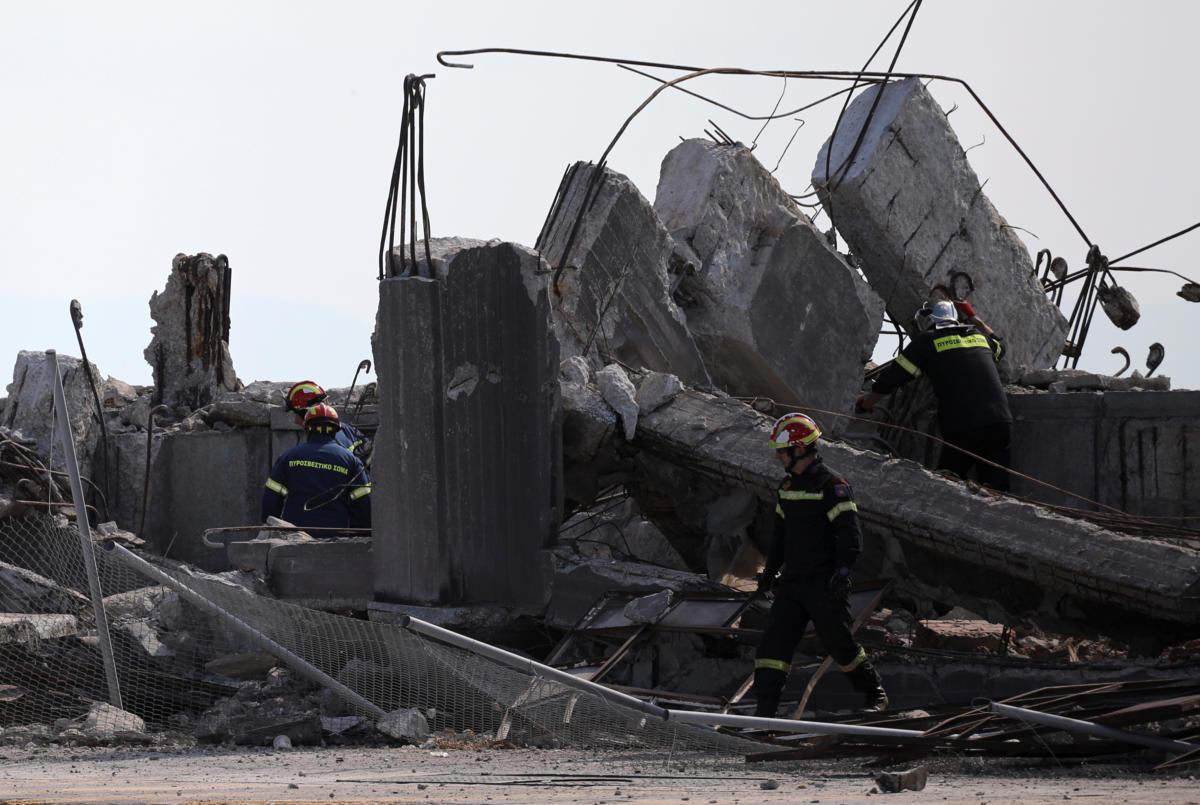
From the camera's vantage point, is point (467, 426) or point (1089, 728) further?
point (467, 426)

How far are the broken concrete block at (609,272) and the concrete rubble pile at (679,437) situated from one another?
21 millimetres

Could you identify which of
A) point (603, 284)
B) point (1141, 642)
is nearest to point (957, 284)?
point (603, 284)

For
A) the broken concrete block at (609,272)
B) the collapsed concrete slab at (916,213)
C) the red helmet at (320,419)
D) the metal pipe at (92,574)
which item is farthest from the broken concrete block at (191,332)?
the metal pipe at (92,574)

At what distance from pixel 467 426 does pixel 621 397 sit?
1046 millimetres

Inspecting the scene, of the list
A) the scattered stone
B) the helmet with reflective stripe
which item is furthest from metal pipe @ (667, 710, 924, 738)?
the helmet with reflective stripe

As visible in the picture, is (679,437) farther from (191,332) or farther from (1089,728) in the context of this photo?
(191,332)

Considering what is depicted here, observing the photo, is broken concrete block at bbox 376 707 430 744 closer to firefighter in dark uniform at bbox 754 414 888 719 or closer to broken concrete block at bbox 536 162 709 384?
firefighter in dark uniform at bbox 754 414 888 719

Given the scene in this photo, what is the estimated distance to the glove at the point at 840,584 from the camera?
23.5 feet

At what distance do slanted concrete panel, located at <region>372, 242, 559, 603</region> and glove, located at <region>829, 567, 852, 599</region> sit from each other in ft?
7.18

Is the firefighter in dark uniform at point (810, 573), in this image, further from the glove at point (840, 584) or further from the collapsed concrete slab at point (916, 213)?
the collapsed concrete slab at point (916, 213)

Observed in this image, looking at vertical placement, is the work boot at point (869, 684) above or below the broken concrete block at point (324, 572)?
below

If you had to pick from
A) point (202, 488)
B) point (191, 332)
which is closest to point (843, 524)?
point (202, 488)

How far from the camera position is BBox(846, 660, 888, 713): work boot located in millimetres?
7180

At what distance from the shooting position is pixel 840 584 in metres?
7.18
